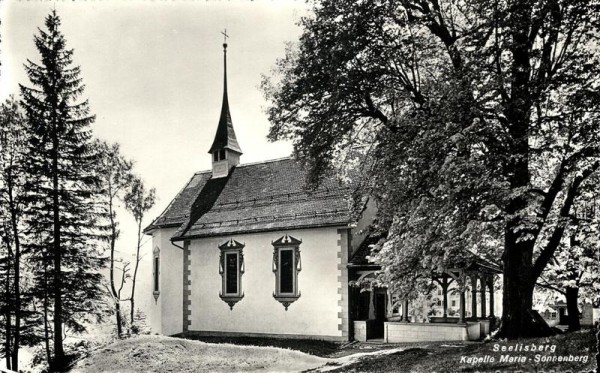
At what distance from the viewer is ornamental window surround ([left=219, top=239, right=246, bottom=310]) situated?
25.2m

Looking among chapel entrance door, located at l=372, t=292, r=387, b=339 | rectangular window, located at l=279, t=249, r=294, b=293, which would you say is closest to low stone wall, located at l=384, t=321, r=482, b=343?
chapel entrance door, located at l=372, t=292, r=387, b=339

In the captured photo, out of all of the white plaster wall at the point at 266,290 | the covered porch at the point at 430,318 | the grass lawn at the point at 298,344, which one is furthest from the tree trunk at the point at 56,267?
the covered porch at the point at 430,318

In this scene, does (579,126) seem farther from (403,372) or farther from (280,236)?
(280,236)

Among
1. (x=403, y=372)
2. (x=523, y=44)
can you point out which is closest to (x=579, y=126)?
(x=523, y=44)

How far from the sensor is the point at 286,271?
23.8 metres

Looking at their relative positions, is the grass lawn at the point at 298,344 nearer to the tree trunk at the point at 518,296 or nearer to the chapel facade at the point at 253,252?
the chapel facade at the point at 253,252

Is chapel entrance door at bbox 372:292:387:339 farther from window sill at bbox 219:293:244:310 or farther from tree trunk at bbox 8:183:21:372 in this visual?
tree trunk at bbox 8:183:21:372

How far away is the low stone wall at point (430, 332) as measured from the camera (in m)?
18.3

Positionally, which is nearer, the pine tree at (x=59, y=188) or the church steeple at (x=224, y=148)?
the pine tree at (x=59, y=188)

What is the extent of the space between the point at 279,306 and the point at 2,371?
18.0 m

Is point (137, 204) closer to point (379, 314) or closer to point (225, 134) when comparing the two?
point (225, 134)

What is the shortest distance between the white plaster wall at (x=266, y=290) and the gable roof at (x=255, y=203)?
0.52 metres

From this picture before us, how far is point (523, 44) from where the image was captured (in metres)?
11.1

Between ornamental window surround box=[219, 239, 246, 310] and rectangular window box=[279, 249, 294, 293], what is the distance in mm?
2223
